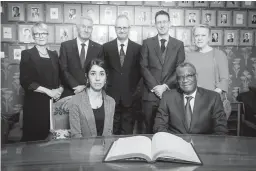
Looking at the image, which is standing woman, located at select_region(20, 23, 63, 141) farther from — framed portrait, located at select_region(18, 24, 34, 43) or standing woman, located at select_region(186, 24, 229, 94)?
framed portrait, located at select_region(18, 24, 34, 43)

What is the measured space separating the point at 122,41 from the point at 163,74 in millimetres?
630

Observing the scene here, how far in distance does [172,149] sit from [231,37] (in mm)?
4104

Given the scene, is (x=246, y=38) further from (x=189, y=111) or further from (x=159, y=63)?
(x=189, y=111)

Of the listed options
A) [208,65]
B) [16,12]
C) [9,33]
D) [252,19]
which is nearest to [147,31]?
[252,19]

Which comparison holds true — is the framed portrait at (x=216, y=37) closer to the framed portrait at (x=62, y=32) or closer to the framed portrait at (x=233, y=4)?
the framed portrait at (x=233, y=4)

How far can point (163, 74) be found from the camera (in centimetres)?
327

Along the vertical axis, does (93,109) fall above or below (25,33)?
below

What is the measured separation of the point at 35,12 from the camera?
4.65m

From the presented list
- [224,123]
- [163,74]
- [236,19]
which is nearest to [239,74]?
[236,19]

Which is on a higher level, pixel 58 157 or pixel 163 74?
pixel 163 74

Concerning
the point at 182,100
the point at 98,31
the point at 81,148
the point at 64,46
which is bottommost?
the point at 81,148

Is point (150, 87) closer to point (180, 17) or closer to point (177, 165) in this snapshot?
point (177, 165)

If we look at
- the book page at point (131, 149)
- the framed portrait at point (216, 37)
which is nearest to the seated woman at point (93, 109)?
the book page at point (131, 149)

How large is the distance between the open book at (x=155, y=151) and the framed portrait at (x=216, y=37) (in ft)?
12.3
